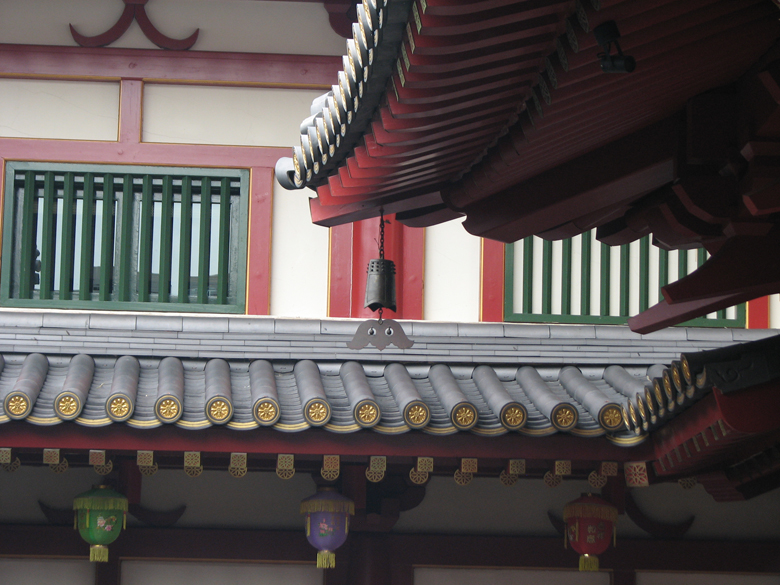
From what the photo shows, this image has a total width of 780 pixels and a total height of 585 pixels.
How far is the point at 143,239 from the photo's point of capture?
705 cm

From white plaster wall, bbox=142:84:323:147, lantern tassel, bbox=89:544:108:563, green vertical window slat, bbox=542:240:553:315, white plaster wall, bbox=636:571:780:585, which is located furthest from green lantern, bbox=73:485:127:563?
white plaster wall, bbox=636:571:780:585

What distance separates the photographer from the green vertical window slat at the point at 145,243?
6996 millimetres

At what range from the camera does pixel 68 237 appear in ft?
23.0

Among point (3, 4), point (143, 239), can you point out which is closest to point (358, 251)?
point (143, 239)

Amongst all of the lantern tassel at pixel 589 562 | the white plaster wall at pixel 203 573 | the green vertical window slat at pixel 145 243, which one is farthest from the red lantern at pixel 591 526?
the green vertical window slat at pixel 145 243

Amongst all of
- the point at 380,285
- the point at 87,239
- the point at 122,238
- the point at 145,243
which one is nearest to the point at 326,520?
the point at 380,285

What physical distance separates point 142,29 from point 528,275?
3.38 metres

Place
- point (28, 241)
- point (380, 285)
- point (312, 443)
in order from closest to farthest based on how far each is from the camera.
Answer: point (312, 443) → point (380, 285) → point (28, 241)

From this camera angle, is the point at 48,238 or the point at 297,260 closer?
the point at 48,238

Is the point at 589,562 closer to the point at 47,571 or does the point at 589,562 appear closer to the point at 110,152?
the point at 47,571

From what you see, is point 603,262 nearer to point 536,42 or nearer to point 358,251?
point 358,251

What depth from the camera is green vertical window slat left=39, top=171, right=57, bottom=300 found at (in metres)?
6.96

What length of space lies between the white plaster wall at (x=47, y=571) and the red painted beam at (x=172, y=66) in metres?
3.39

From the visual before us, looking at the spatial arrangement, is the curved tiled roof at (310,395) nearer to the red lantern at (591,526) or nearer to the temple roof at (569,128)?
the red lantern at (591,526)
